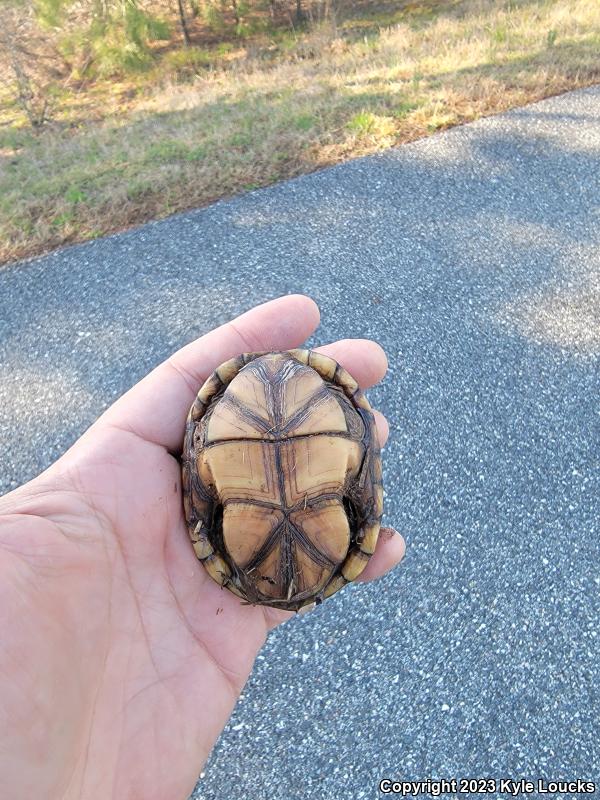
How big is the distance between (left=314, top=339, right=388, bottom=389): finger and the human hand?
1.97ft

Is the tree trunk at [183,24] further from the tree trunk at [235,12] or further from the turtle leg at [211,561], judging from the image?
the turtle leg at [211,561]

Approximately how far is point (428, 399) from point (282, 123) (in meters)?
3.64

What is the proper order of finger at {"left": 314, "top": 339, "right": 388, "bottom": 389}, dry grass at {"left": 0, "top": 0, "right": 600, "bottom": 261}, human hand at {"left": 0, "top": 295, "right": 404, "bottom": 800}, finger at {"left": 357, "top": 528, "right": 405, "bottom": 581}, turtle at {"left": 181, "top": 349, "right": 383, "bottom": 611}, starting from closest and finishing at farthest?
human hand at {"left": 0, "top": 295, "right": 404, "bottom": 800} → turtle at {"left": 181, "top": 349, "right": 383, "bottom": 611} → finger at {"left": 357, "top": 528, "right": 405, "bottom": 581} → finger at {"left": 314, "top": 339, "right": 388, "bottom": 389} → dry grass at {"left": 0, "top": 0, "right": 600, "bottom": 261}

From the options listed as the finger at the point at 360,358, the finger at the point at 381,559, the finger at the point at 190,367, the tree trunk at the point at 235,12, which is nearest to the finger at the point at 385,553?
the finger at the point at 381,559

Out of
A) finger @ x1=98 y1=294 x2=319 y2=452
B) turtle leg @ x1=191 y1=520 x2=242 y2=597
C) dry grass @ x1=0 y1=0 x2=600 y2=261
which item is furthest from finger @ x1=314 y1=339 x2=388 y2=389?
dry grass @ x1=0 y1=0 x2=600 y2=261

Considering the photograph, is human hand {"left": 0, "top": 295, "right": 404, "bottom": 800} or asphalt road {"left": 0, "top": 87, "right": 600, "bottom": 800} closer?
human hand {"left": 0, "top": 295, "right": 404, "bottom": 800}

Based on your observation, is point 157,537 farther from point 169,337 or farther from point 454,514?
point 169,337

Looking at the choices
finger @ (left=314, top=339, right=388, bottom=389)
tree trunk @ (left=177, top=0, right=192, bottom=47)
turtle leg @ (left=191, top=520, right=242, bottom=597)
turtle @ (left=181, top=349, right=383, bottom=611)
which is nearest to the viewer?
turtle @ (left=181, top=349, right=383, bottom=611)

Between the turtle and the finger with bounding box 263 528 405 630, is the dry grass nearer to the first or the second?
the turtle

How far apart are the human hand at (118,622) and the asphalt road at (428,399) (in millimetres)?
494

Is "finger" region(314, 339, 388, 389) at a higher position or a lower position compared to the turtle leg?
higher

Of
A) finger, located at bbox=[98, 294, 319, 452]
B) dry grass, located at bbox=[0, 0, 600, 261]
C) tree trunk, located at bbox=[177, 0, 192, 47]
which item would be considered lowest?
finger, located at bbox=[98, 294, 319, 452]

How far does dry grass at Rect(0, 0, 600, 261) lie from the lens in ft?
15.8

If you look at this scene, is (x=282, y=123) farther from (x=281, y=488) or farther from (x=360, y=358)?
(x=281, y=488)
